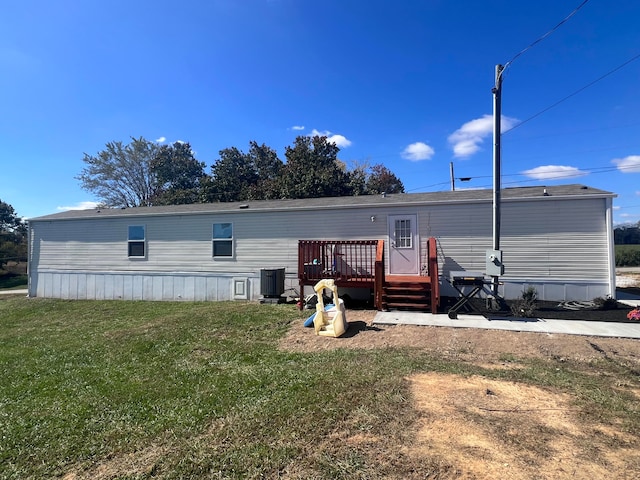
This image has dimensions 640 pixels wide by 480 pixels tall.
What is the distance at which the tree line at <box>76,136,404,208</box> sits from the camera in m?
22.2

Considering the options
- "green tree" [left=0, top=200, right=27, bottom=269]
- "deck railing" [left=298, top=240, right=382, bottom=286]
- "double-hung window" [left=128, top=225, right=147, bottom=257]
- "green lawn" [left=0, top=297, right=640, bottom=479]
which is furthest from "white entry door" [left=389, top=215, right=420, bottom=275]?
"green tree" [left=0, top=200, right=27, bottom=269]

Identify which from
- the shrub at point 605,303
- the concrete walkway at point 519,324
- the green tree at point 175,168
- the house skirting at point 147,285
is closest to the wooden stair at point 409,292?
the concrete walkway at point 519,324

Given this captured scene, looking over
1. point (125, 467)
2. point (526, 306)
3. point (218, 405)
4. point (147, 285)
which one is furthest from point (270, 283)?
point (125, 467)

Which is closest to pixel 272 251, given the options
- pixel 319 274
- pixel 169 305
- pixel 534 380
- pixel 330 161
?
pixel 319 274

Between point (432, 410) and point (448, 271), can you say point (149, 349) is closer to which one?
point (432, 410)

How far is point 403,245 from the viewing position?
29.9ft

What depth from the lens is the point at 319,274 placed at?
8477 mm

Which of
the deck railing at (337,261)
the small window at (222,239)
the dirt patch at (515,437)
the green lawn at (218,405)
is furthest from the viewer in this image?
the small window at (222,239)

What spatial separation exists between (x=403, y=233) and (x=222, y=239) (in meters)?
5.77

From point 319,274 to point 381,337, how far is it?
316 cm

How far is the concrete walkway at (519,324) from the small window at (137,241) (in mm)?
8828

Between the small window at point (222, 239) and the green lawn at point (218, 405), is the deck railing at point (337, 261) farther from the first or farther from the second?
the small window at point (222, 239)

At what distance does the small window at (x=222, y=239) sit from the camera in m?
10.6

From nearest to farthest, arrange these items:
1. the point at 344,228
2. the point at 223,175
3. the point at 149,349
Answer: the point at 149,349
the point at 344,228
the point at 223,175
